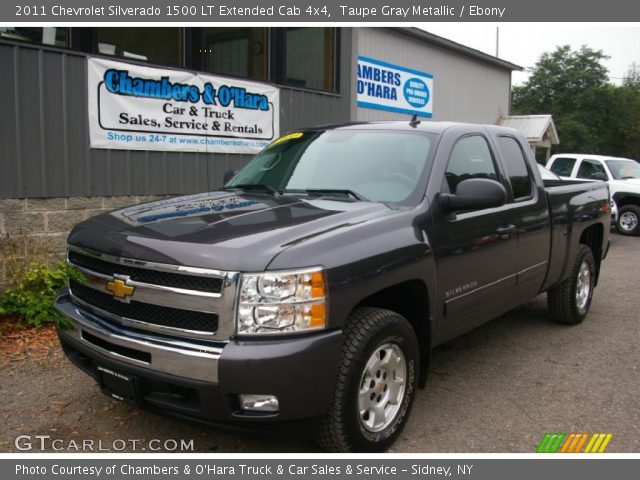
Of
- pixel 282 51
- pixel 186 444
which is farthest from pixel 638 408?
pixel 282 51

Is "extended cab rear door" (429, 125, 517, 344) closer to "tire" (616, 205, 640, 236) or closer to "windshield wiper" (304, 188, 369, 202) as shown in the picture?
"windshield wiper" (304, 188, 369, 202)

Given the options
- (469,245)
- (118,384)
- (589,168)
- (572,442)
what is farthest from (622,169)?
(118,384)

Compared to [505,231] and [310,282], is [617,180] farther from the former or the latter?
[310,282]

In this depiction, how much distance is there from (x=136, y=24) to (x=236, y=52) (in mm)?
1822

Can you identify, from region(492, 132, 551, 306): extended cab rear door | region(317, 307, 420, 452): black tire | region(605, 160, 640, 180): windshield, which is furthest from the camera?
region(605, 160, 640, 180): windshield

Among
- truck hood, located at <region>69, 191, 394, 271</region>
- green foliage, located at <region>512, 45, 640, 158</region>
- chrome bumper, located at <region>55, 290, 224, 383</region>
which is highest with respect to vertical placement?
green foliage, located at <region>512, 45, 640, 158</region>

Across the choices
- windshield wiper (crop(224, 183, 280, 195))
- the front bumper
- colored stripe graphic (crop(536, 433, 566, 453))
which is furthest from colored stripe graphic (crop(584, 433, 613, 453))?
windshield wiper (crop(224, 183, 280, 195))

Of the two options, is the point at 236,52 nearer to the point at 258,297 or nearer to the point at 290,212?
the point at 290,212

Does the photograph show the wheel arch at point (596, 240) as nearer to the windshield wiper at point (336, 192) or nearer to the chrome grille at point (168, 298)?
the windshield wiper at point (336, 192)

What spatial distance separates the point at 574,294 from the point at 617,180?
33.3 feet

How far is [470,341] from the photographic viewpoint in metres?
5.37

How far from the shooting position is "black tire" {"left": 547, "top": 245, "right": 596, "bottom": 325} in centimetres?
572

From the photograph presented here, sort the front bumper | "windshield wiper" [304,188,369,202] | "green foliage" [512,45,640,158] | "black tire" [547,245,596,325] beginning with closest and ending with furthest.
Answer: the front bumper → "windshield wiper" [304,188,369,202] → "black tire" [547,245,596,325] → "green foliage" [512,45,640,158]

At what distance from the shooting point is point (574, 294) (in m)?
5.75
